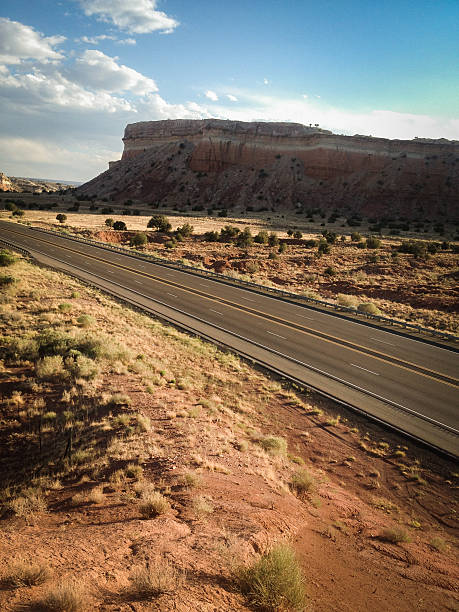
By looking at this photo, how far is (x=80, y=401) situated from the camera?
442 inches

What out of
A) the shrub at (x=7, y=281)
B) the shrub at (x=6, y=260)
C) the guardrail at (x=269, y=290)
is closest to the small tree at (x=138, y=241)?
the guardrail at (x=269, y=290)

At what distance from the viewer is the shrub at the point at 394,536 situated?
284 inches

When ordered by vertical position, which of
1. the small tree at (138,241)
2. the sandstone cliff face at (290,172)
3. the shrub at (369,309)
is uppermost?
the sandstone cliff face at (290,172)

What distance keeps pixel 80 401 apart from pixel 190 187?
11204 cm

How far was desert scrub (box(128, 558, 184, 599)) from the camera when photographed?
4.65 metres

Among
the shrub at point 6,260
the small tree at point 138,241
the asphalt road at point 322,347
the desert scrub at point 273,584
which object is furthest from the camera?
the small tree at point 138,241

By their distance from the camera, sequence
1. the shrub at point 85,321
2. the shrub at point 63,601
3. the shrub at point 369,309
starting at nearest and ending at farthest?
the shrub at point 63,601 < the shrub at point 85,321 < the shrub at point 369,309

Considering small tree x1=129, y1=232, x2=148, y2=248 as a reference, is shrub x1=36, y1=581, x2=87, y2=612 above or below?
below

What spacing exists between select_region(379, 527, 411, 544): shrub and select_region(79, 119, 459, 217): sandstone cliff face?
3904 inches

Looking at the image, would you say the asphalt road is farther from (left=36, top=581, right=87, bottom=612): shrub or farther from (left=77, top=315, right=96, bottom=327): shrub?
(left=36, top=581, right=87, bottom=612): shrub

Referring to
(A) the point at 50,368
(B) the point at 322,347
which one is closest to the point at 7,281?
(A) the point at 50,368

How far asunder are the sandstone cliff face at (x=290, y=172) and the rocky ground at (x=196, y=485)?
95.8m

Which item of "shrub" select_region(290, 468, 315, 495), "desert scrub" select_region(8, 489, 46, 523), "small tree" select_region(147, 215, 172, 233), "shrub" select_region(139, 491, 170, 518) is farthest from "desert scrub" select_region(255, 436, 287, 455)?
"small tree" select_region(147, 215, 172, 233)

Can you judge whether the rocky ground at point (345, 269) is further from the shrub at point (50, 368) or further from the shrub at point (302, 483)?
the shrub at point (50, 368)
